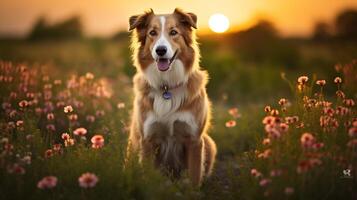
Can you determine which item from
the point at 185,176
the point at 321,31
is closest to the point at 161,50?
the point at 185,176

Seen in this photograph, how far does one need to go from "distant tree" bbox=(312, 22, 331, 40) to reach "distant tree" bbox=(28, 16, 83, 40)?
17.3m

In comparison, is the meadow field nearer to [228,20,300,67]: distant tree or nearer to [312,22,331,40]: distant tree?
[228,20,300,67]: distant tree

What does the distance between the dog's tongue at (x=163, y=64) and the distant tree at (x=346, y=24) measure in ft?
71.8

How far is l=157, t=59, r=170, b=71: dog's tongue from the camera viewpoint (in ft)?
19.3

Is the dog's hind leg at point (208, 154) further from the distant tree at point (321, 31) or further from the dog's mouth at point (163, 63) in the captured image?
the distant tree at point (321, 31)

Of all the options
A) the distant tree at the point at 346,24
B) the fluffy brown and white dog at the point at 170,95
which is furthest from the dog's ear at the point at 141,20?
the distant tree at the point at 346,24


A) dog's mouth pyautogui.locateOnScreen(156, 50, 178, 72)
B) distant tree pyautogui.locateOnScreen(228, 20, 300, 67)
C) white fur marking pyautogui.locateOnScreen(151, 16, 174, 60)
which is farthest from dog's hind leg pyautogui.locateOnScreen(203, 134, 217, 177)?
distant tree pyautogui.locateOnScreen(228, 20, 300, 67)

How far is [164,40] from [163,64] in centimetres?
31

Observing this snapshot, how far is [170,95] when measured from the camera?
606cm

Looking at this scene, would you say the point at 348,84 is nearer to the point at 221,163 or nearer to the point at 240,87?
the point at 221,163

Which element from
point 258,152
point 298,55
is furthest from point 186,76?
point 298,55

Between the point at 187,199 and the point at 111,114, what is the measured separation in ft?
13.2

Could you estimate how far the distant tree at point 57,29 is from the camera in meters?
37.4

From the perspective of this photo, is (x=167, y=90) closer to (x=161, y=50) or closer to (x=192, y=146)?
(x=161, y=50)
